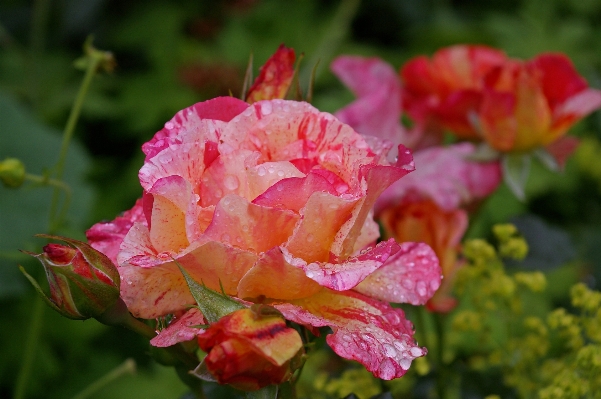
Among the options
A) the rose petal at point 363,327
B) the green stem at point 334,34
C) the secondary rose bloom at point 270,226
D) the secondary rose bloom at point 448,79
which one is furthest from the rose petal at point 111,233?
the green stem at point 334,34

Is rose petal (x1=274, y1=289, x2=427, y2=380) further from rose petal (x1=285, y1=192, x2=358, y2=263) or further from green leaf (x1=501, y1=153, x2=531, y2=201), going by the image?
green leaf (x1=501, y1=153, x2=531, y2=201)

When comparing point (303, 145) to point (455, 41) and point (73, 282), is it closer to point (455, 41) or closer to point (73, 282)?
point (73, 282)

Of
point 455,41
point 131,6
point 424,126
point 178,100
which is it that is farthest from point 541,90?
point 131,6

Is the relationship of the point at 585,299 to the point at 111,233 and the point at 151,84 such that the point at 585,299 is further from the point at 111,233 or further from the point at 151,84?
the point at 151,84

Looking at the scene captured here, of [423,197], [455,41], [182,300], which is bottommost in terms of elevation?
[455,41]

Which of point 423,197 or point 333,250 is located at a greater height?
point 333,250

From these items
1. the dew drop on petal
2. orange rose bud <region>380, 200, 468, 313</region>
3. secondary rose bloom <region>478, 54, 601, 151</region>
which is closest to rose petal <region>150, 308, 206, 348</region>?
the dew drop on petal

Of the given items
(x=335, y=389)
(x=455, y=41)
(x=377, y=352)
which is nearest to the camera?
(x=377, y=352)

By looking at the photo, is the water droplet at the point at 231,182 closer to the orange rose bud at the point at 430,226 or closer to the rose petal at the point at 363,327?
the rose petal at the point at 363,327
